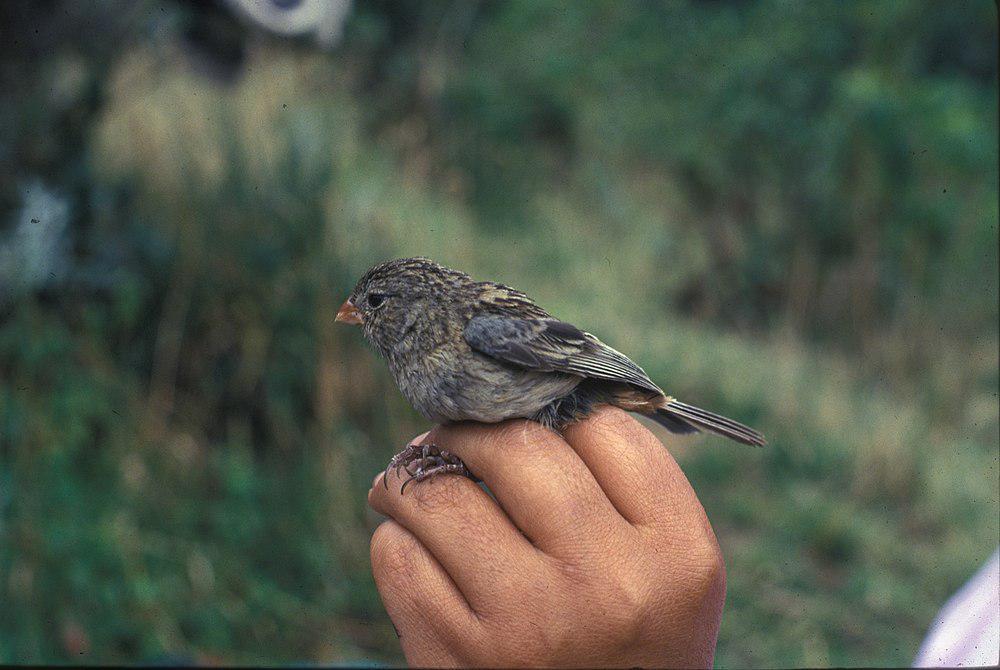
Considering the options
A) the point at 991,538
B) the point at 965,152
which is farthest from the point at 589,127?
the point at 991,538

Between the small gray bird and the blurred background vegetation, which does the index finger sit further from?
the blurred background vegetation

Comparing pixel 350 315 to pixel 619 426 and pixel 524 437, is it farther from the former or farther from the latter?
pixel 619 426

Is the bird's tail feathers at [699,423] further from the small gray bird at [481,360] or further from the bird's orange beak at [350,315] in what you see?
the bird's orange beak at [350,315]

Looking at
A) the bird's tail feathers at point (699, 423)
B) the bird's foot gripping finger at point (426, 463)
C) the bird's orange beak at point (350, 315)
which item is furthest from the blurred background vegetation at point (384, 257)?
the bird's tail feathers at point (699, 423)

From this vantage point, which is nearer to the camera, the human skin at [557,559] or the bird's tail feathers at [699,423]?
A: the human skin at [557,559]

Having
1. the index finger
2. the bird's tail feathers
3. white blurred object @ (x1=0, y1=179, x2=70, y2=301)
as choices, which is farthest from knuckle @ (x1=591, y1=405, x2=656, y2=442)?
white blurred object @ (x1=0, y1=179, x2=70, y2=301)

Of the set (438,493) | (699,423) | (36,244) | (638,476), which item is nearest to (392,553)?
(438,493)

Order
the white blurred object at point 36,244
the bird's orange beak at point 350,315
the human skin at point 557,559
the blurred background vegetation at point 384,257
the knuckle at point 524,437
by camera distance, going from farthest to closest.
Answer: the white blurred object at point 36,244 → the blurred background vegetation at point 384,257 → the bird's orange beak at point 350,315 → the knuckle at point 524,437 → the human skin at point 557,559

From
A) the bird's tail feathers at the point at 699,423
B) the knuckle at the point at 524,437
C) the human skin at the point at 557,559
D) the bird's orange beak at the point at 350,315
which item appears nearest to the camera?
the human skin at the point at 557,559

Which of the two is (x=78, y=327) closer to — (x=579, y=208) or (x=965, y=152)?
(x=579, y=208)
